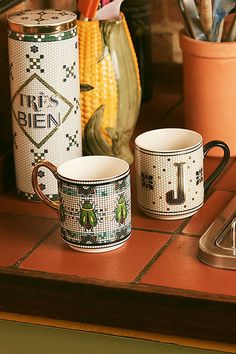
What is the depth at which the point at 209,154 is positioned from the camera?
5.17 ft

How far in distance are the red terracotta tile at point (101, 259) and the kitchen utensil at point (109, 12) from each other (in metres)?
0.34

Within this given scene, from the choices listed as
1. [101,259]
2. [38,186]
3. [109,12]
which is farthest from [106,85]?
[101,259]

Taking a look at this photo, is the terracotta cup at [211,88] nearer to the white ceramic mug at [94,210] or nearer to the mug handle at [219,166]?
the mug handle at [219,166]

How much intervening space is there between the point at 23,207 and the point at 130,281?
273 mm

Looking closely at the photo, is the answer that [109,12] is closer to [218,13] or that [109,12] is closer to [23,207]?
[218,13]

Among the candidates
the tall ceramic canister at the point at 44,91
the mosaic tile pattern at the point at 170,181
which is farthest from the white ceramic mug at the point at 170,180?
the tall ceramic canister at the point at 44,91

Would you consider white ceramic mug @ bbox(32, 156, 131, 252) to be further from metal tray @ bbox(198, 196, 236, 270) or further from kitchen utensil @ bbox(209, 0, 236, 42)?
kitchen utensil @ bbox(209, 0, 236, 42)

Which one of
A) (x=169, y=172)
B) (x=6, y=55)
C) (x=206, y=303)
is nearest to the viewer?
(x=206, y=303)

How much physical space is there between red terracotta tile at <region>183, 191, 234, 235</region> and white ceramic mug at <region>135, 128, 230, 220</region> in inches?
0.5

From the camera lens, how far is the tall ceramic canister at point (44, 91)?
1.38 m

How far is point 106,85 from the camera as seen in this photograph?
1.50 metres

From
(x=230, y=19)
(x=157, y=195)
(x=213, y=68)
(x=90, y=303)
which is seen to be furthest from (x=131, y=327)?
(x=230, y=19)

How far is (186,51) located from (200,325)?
0.52 meters

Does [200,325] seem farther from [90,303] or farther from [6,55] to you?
[6,55]
